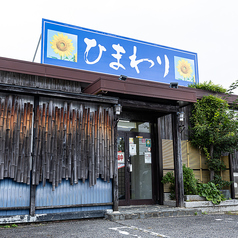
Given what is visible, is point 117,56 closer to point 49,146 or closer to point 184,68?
point 184,68

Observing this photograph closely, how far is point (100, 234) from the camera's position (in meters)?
5.20

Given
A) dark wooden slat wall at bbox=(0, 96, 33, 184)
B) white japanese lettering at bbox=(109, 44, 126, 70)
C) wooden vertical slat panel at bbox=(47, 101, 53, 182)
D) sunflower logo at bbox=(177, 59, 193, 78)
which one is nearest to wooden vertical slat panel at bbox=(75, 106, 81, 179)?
wooden vertical slat panel at bbox=(47, 101, 53, 182)

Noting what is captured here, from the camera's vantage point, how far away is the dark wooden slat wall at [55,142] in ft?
20.4

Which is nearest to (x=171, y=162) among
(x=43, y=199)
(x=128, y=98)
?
(x=128, y=98)

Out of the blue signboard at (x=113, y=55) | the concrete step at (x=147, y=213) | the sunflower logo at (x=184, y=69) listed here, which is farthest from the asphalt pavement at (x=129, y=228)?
the sunflower logo at (x=184, y=69)

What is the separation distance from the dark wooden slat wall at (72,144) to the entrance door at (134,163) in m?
1.47

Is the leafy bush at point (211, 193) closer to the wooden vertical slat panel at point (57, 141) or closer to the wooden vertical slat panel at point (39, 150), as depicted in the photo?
the wooden vertical slat panel at point (57, 141)

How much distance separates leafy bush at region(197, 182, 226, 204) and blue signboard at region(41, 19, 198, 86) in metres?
4.24

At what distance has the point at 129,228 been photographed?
19.0ft

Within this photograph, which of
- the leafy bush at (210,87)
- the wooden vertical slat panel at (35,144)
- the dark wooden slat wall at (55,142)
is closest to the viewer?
the dark wooden slat wall at (55,142)

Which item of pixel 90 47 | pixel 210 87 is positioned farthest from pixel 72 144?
pixel 210 87

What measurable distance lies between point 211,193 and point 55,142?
5.39 metres

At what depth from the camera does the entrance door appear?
8.61 metres

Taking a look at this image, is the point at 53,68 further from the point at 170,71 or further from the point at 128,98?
the point at 170,71
